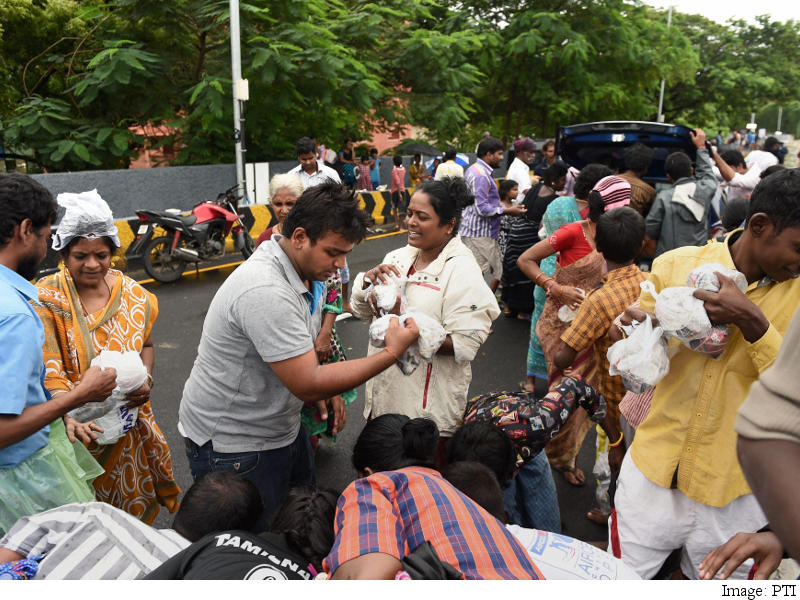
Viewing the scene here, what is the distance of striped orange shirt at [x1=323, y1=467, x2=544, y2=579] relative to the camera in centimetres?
150

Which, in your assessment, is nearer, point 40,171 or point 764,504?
point 764,504

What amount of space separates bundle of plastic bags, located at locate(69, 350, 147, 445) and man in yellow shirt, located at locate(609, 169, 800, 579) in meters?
1.95

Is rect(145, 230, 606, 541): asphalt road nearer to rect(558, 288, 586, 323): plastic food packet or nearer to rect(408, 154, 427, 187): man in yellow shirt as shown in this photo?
rect(558, 288, 586, 323): plastic food packet

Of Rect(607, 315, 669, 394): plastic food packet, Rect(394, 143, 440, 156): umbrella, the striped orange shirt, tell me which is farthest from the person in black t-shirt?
Rect(394, 143, 440, 156): umbrella

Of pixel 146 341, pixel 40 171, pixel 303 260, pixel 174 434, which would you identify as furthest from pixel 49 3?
pixel 303 260

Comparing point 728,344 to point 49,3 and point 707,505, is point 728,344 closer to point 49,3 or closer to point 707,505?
point 707,505

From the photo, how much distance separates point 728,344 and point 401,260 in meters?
1.56

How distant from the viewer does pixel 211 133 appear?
13109 millimetres

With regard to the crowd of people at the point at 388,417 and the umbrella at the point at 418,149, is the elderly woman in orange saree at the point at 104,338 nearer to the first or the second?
the crowd of people at the point at 388,417

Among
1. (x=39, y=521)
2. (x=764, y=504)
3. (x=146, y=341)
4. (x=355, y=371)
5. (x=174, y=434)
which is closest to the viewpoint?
(x=764, y=504)

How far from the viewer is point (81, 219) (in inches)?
105

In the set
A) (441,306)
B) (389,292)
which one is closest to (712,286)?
(441,306)

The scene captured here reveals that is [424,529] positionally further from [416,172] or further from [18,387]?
[416,172]

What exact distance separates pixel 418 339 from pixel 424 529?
3.62 feet
